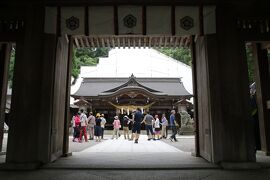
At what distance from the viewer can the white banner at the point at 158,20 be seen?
551 cm

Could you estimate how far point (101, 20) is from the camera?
559cm

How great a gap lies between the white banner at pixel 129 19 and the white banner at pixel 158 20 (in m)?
0.21

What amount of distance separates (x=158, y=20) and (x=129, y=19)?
67 cm

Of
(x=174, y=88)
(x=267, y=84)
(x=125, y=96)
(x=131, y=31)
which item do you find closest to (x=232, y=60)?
(x=131, y=31)

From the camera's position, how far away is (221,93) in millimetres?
5242

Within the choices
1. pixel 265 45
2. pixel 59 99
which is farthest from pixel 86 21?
pixel 265 45

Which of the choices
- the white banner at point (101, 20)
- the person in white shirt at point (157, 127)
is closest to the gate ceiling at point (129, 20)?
the white banner at point (101, 20)

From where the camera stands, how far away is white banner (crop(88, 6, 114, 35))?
18.2ft

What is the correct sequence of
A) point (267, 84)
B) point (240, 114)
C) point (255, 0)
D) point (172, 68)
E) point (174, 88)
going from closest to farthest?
point (240, 114) → point (255, 0) → point (267, 84) → point (174, 88) → point (172, 68)

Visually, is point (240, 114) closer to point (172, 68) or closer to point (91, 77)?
point (91, 77)

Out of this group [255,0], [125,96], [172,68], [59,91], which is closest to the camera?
[255,0]

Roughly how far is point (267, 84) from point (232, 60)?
109 inches

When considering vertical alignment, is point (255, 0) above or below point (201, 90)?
above

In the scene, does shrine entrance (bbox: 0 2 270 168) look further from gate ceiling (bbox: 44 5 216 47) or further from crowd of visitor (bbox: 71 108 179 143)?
crowd of visitor (bbox: 71 108 179 143)
